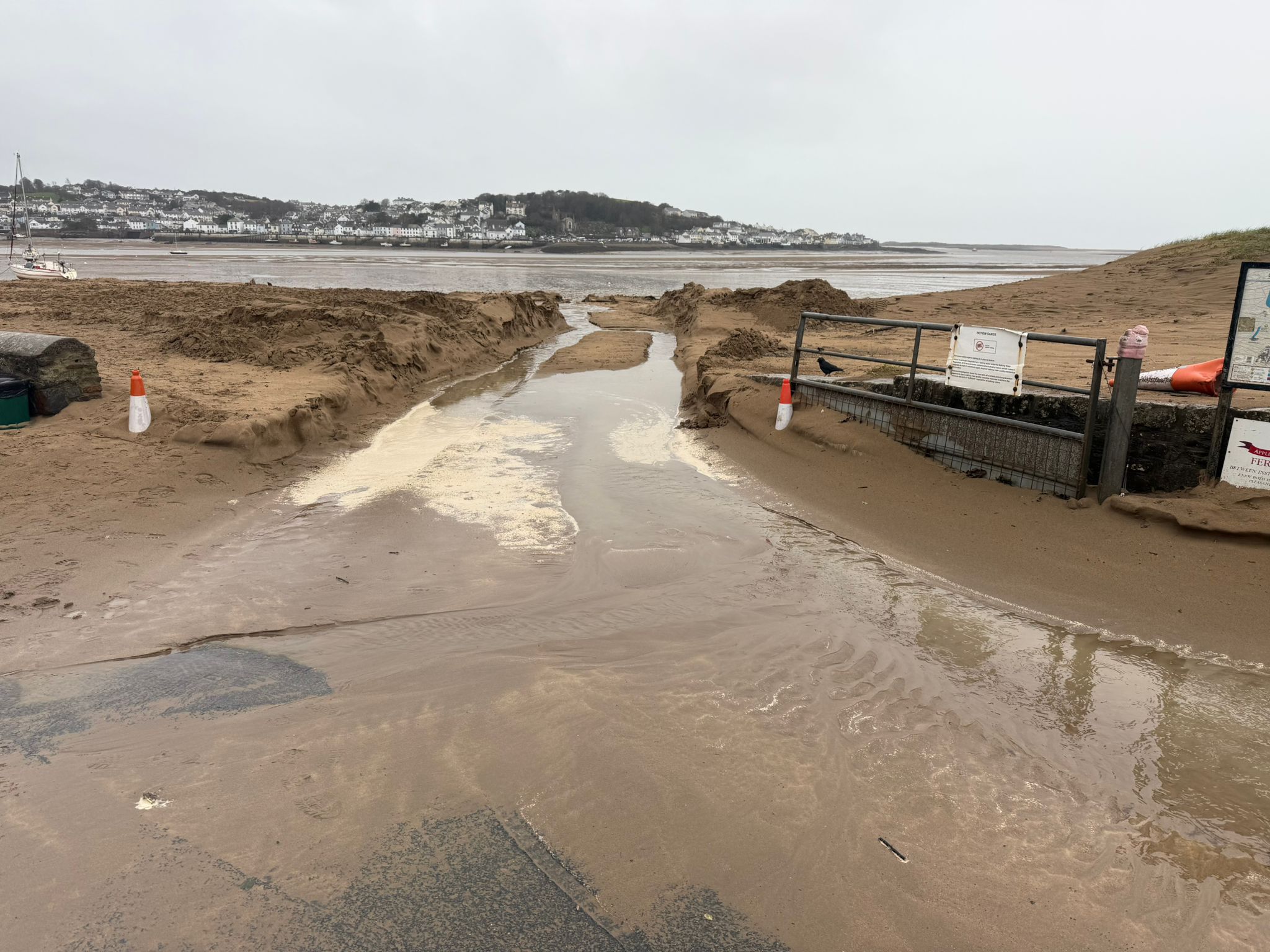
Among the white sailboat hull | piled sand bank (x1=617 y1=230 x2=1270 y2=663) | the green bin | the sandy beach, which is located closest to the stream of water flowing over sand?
the sandy beach

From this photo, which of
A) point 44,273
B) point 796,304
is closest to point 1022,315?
point 796,304

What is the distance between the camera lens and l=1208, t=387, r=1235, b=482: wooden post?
6082 mm

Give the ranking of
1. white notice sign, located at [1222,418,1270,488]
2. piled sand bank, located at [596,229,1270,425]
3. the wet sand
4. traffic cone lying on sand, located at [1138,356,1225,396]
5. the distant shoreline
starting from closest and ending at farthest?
white notice sign, located at [1222,418,1270,488]
traffic cone lying on sand, located at [1138,356,1225,396]
piled sand bank, located at [596,229,1270,425]
the wet sand
the distant shoreline

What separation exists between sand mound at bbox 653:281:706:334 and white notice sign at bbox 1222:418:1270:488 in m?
16.0

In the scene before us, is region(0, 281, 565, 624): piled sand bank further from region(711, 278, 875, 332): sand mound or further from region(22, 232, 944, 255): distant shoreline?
region(22, 232, 944, 255): distant shoreline

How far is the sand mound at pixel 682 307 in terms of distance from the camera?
23559 mm

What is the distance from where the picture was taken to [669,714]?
4.03 meters

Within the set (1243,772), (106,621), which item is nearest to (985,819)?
(1243,772)

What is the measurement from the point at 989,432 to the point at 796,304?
15354 mm

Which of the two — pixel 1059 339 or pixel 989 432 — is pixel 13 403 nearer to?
pixel 989 432

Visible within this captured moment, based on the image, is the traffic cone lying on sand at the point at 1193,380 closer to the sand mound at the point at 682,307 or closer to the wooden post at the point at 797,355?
the wooden post at the point at 797,355

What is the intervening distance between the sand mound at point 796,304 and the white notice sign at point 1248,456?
15242mm

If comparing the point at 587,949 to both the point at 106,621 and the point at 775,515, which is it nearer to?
the point at 106,621

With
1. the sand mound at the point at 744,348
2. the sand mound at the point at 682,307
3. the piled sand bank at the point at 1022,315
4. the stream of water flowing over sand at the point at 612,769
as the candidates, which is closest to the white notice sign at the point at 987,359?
the piled sand bank at the point at 1022,315
